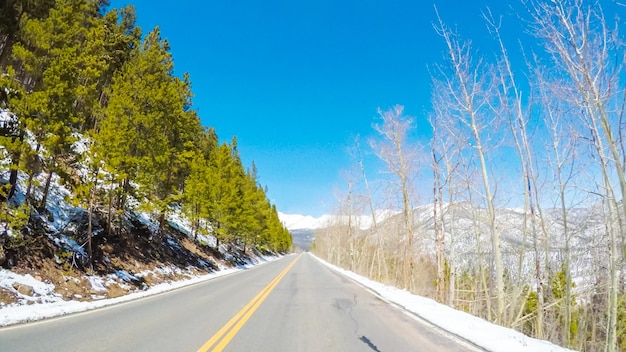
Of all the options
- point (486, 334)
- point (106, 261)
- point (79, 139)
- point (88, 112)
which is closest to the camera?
point (486, 334)

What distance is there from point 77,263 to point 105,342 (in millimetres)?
8688

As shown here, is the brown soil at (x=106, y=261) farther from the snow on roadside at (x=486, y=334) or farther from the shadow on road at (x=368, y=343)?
the snow on roadside at (x=486, y=334)

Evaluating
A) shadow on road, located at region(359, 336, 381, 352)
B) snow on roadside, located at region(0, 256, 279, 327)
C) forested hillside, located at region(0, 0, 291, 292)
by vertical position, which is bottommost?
snow on roadside, located at region(0, 256, 279, 327)

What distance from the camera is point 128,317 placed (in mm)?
8328

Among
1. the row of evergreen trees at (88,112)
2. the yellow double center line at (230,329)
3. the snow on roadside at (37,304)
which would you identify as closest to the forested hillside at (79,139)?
the row of evergreen trees at (88,112)

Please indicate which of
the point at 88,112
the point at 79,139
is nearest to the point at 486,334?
the point at 79,139

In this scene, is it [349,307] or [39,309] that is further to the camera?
[349,307]

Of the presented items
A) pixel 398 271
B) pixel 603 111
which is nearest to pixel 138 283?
pixel 603 111

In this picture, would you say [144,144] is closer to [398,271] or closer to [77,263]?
[77,263]

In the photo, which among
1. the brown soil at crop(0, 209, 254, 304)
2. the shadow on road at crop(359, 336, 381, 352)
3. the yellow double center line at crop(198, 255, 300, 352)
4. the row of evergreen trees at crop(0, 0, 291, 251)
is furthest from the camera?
the row of evergreen trees at crop(0, 0, 291, 251)

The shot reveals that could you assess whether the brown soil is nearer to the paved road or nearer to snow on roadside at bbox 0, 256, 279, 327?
snow on roadside at bbox 0, 256, 279, 327

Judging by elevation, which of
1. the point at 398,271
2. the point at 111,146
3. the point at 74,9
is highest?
the point at 74,9

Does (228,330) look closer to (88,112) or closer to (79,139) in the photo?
(79,139)

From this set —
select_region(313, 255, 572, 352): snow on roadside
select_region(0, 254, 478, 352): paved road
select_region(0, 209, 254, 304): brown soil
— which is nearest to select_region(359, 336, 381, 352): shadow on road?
select_region(0, 254, 478, 352): paved road
